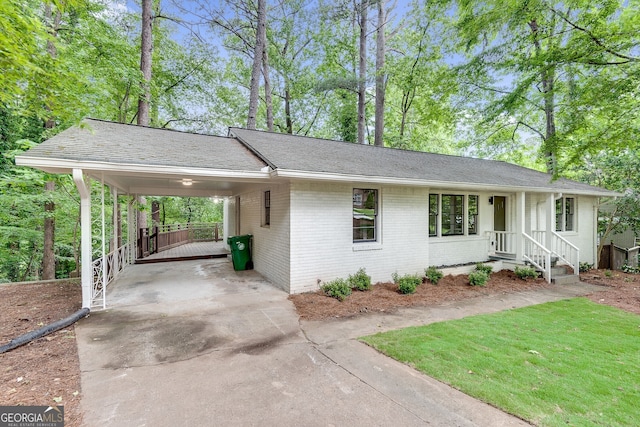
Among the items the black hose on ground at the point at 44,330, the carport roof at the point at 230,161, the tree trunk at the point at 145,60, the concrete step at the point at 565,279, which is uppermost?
the tree trunk at the point at 145,60

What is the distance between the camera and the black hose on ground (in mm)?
3766

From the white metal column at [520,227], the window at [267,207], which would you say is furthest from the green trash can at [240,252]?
the white metal column at [520,227]

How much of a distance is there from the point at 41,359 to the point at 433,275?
25.5ft

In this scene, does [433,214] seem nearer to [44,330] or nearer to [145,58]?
[44,330]

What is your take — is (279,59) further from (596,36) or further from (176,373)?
(176,373)

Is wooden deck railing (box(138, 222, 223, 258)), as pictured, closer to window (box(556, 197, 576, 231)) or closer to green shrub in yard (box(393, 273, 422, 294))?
green shrub in yard (box(393, 273, 422, 294))

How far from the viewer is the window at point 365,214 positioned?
23.8 feet

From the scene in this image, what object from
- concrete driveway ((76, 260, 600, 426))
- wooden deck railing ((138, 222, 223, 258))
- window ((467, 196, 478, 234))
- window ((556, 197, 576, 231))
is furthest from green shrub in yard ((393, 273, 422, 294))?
wooden deck railing ((138, 222, 223, 258))

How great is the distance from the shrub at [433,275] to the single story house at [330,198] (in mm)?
249

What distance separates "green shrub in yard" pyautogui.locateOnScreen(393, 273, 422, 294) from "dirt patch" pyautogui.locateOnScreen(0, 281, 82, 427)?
19.1 ft

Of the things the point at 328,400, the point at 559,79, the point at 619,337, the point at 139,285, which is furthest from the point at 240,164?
the point at 559,79

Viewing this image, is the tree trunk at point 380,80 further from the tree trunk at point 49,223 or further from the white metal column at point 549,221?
the tree trunk at point 49,223

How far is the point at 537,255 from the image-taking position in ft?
29.6

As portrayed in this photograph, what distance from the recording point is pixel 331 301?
5926 mm
